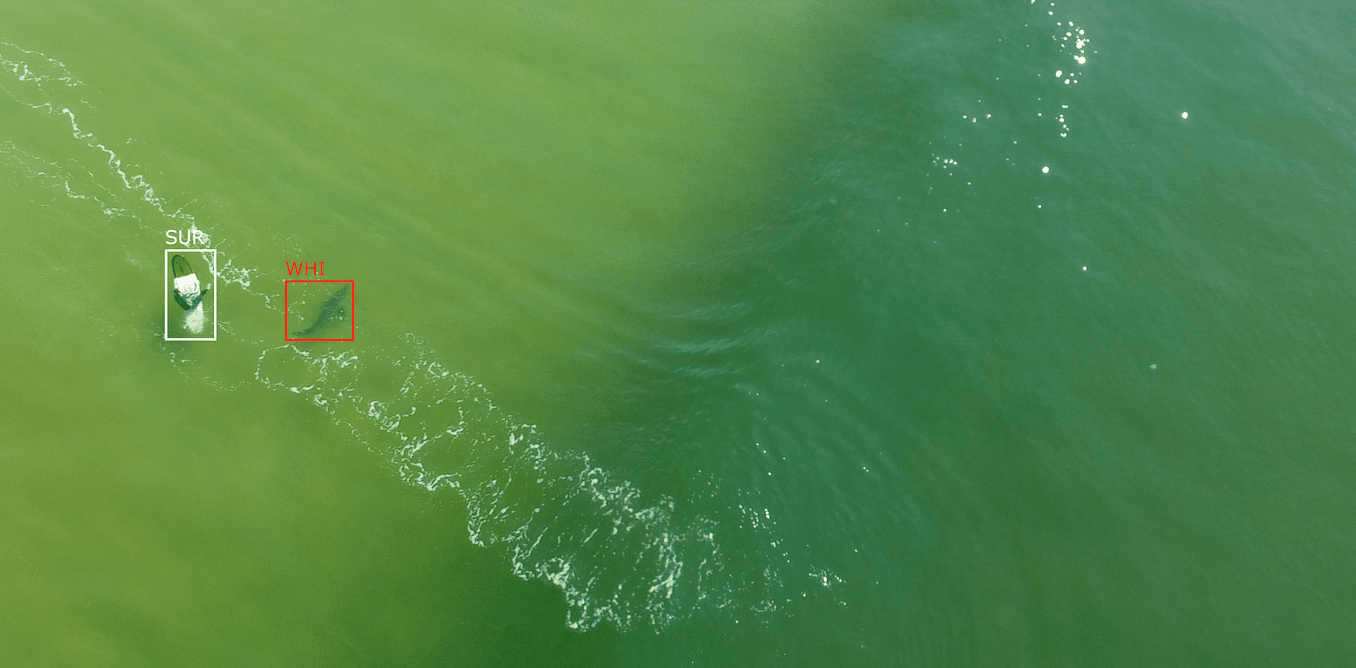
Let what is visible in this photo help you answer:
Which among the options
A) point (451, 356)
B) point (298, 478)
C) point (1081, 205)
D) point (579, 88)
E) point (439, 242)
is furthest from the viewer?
point (579, 88)

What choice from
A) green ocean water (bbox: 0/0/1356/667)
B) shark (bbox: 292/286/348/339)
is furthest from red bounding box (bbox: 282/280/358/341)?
green ocean water (bbox: 0/0/1356/667)

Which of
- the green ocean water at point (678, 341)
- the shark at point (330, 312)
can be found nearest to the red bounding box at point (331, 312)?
the shark at point (330, 312)

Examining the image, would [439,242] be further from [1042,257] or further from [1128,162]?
[1128,162]

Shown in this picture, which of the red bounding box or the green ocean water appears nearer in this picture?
the green ocean water

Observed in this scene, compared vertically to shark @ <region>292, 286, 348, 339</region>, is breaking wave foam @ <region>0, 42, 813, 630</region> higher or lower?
lower

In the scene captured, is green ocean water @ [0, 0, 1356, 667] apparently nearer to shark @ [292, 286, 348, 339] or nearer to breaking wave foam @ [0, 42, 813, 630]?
breaking wave foam @ [0, 42, 813, 630]

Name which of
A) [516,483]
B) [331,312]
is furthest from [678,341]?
[331,312]

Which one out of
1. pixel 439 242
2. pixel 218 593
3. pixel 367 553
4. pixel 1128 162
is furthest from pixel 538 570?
pixel 1128 162
